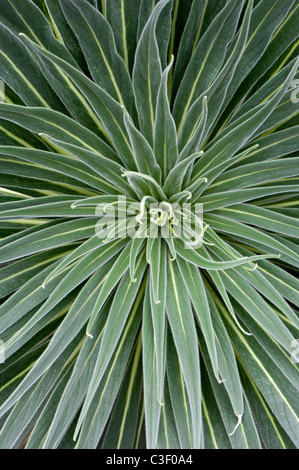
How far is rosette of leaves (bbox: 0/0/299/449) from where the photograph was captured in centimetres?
59

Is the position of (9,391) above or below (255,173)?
below

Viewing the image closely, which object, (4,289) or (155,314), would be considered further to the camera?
(4,289)

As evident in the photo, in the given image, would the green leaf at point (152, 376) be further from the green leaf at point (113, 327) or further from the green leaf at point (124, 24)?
the green leaf at point (124, 24)

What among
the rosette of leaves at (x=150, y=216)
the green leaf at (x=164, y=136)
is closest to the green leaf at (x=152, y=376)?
the rosette of leaves at (x=150, y=216)

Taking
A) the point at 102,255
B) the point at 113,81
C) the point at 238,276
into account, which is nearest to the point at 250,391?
the point at 238,276

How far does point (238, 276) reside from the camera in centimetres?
63

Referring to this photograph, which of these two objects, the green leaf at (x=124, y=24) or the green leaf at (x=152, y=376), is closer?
the green leaf at (x=152, y=376)

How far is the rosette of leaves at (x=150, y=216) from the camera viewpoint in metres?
0.59

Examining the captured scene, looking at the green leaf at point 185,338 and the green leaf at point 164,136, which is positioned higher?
the green leaf at point 164,136

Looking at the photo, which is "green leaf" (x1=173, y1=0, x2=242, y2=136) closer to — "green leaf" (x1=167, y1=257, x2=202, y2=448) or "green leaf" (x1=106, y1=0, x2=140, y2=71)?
"green leaf" (x1=106, y1=0, x2=140, y2=71)

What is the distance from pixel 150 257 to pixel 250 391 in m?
0.35

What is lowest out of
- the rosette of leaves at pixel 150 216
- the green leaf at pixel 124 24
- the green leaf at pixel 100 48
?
the rosette of leaves at pixel 150 216

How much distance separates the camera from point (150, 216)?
643mm

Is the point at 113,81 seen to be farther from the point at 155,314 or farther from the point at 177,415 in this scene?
the point at 177,415
